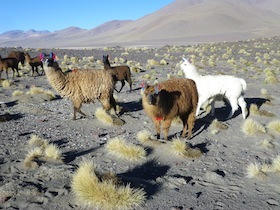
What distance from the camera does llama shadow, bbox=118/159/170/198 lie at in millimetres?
4646

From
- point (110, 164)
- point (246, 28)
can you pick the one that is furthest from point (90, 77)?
point (246, 28)

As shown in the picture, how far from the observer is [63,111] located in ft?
31.9

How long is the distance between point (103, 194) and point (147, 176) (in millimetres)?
1496

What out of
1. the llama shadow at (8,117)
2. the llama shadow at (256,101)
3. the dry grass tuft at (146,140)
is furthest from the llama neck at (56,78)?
the llama shadow at (256,101)

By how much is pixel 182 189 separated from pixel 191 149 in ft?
5.72

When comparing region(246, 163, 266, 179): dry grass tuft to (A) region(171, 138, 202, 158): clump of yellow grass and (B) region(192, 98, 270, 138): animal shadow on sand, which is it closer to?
(A) region(171, 138, 202, 158): clump of yellow grass

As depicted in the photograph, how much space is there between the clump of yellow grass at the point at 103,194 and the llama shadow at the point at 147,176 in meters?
0.35

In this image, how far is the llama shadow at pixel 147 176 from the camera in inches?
183

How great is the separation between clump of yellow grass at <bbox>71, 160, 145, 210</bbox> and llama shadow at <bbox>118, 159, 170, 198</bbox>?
346 mm

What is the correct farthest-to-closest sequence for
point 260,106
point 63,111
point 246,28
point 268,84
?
point 246,28 < point 268,84 < point 260,106 < point 63,111

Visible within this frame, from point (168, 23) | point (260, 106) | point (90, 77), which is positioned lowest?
point (260, 106)

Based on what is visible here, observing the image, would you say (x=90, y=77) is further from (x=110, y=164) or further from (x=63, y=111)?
(x=110, y=164)

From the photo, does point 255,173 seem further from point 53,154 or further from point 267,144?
point 53,154

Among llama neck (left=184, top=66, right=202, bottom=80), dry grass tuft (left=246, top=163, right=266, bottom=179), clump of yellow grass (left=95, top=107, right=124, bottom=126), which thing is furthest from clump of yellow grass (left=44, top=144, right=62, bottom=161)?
llama neck (left=184, top=66, right=202, bottom=80)
